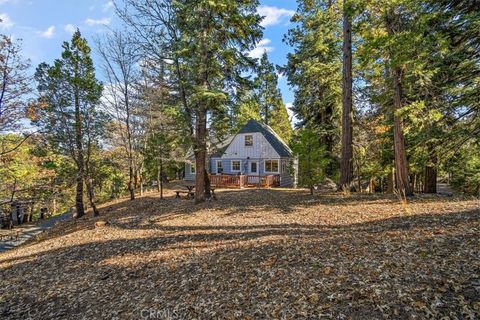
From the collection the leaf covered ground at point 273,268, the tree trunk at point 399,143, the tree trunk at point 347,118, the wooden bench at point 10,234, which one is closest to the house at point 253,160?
the tree trunk at point 347,118

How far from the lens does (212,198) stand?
43.5ft

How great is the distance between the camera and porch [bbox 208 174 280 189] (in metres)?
20.2

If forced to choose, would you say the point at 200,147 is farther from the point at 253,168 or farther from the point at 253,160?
the point at 253,168

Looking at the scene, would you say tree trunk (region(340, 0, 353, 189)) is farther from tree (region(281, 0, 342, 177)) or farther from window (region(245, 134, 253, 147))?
window (region(245, 134, 253, 147))

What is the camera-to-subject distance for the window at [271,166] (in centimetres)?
2252

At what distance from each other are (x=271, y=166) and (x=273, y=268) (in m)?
18.1

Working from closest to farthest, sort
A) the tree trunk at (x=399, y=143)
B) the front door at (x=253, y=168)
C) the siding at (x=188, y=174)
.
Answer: the tree trunk at (x=399, y=143) → the front door at (x=253, y=168) → the siding at (x=188, y=174)

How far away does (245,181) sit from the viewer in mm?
20875

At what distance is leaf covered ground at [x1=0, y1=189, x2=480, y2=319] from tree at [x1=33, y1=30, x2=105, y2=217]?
591 cm

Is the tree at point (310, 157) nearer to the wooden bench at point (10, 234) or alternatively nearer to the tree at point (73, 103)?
the tree at point (73, 103)

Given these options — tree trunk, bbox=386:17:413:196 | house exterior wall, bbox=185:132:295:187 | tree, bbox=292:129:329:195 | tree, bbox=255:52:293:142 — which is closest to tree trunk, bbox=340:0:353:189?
tree, bbox=292:129:329:195

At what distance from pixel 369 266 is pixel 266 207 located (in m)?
6.22

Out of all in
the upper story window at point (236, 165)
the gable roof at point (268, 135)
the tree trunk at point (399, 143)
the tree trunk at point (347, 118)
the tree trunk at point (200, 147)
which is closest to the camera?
the tree trunk at point (399, 143)

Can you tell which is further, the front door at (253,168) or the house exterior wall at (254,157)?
the front door at (253,168)
